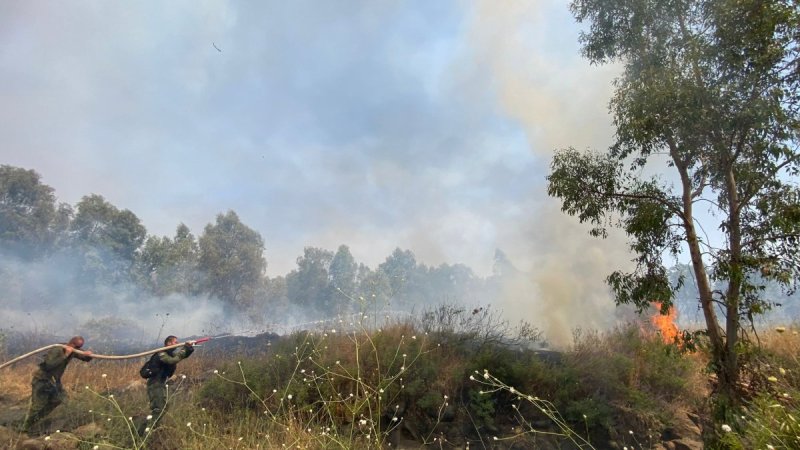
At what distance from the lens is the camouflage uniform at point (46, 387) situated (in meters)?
7.95

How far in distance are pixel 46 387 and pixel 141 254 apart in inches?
1416

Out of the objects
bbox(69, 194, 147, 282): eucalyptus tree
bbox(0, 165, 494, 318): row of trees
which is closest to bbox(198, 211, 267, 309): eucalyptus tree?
bbox(0, 165, 494, 318): row of trees

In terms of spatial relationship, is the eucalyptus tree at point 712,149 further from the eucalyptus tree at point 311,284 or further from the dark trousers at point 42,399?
the eucalyptus tree at point 311,284

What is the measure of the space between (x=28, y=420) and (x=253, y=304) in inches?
1532

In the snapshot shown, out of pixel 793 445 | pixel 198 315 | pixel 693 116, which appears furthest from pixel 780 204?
pixel 198 315

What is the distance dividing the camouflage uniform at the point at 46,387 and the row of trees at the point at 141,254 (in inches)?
704

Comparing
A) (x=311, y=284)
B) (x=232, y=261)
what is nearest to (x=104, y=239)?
(x=232, y=261)

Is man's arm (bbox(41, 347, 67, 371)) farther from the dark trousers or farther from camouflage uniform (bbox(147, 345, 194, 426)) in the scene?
camouflage uniform (bbox(147, 345, 194, 426))

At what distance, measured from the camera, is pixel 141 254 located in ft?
130

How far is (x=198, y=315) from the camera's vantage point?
1654 inches

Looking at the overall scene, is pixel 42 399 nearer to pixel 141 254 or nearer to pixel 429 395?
pixel 429 395

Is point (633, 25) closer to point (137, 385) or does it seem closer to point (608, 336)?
point (608, 336)

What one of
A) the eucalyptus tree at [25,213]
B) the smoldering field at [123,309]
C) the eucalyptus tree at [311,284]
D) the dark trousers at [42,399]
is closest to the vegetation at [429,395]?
the dark trousers at [42,399]

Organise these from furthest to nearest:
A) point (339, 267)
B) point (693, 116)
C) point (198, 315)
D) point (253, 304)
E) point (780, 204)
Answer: point (339, 267) → point (253, 304) → point (198, 315) → point (693, 116) → point (780, 204)
